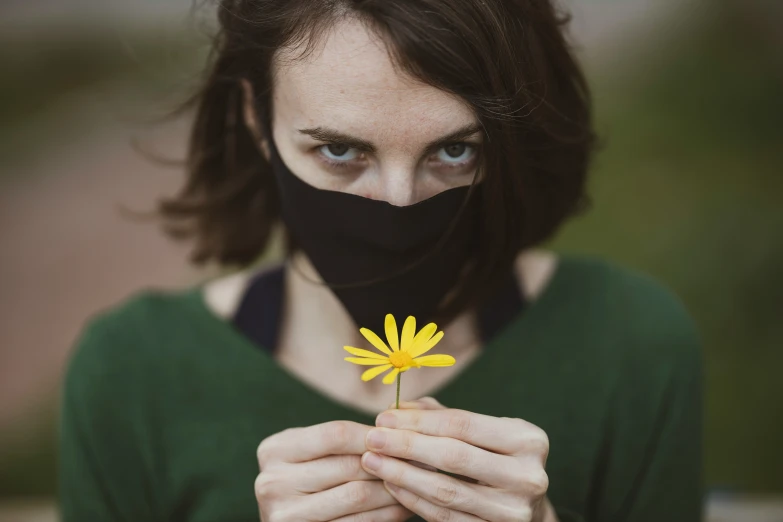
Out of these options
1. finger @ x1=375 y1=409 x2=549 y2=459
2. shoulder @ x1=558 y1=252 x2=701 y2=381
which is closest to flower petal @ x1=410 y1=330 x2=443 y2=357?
finger @ x1=375 y1=409 x2=549 y2=459

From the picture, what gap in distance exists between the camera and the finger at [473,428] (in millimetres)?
1368

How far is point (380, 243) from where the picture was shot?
1.62 meters

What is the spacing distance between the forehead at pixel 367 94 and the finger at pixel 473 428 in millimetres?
519

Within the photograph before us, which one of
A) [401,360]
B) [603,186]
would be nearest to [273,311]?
[401,360]

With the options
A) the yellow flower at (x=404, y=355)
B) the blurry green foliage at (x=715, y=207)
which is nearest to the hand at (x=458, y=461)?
the yellow flower at (x=404, y=355)

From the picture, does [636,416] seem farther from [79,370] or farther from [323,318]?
[79,370]

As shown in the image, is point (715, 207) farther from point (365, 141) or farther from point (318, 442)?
point (318, 442)

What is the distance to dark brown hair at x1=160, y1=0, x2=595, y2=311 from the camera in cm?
145

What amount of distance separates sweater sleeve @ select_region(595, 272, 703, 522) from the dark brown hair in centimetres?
40

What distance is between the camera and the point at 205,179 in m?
2.22

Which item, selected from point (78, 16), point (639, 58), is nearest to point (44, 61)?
point (78, 16)

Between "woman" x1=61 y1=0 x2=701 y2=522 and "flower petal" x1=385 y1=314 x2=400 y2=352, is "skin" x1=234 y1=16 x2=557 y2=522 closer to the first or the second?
"woman" x1=61 y1=0 x2=701 y2=522

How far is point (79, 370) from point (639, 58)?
381cm

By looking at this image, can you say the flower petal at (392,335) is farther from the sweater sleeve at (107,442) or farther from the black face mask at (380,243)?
the sweater sleeve at (107,442)
